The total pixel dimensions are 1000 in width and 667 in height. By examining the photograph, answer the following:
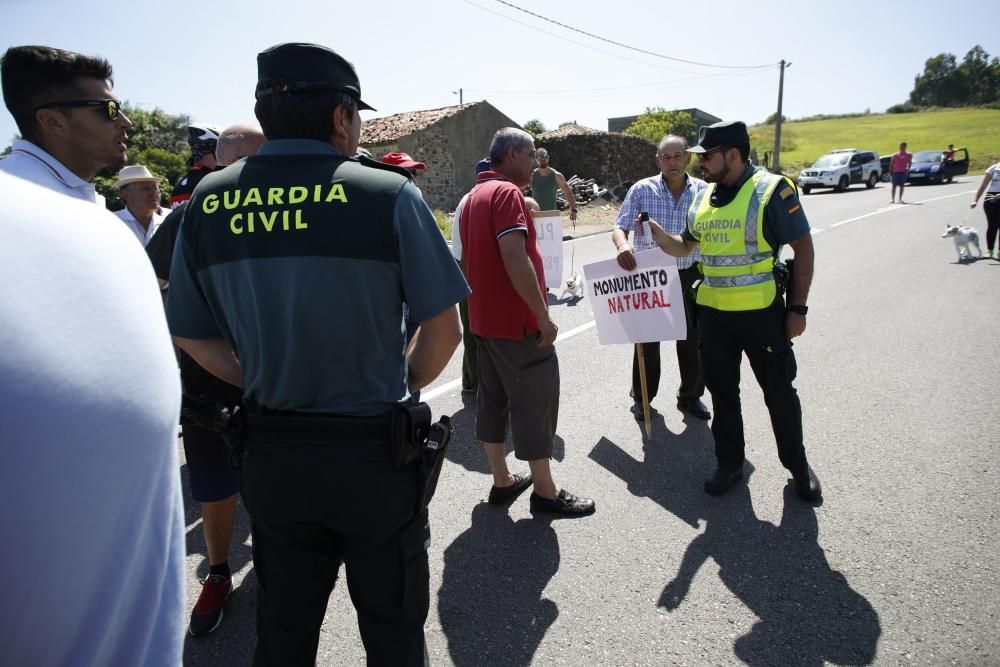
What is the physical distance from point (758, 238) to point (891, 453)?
5.84 ft

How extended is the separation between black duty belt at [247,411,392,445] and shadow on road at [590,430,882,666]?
1.68 metres

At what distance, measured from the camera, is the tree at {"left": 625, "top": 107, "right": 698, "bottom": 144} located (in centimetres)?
4038

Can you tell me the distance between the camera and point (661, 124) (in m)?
41.1

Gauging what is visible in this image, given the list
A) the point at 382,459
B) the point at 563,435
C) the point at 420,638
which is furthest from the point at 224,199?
the point at 563,435

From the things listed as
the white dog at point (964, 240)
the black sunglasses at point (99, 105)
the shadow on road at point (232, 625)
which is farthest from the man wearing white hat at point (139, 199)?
the white dog at point (964, 240)

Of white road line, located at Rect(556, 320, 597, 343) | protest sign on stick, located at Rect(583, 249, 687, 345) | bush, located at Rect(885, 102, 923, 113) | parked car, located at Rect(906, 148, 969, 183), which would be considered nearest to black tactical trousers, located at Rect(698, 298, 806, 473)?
protest sign on stick, located at Rect(583, 249, 687, 345)

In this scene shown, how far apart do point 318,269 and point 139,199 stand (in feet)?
9.16

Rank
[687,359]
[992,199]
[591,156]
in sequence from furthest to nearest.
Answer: [591,156] < [992,199] < [687,359]

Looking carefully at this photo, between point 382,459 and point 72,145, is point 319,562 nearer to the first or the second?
point 382,459

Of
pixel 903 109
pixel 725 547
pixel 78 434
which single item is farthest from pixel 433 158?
pixel 903 109

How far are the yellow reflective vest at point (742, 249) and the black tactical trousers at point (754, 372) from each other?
9 cm

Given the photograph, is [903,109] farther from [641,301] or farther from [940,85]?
[641,301]

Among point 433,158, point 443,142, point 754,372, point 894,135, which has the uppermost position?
point 443,142

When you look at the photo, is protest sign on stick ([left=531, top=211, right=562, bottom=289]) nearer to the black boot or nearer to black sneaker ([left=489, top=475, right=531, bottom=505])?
black sneaker ([left=489, top=475, right=531, bottom=505])
